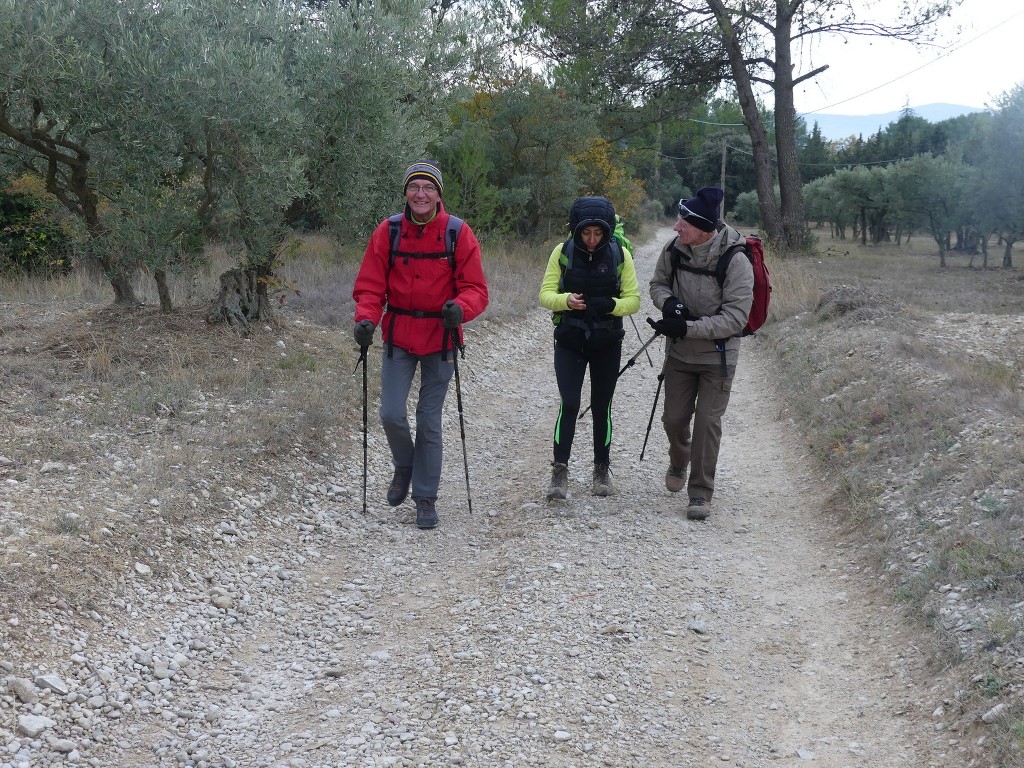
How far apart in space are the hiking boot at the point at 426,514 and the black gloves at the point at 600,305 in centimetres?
180

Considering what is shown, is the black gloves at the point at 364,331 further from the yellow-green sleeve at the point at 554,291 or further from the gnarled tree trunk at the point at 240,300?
the gnarled tree trunk at the point at 240,300

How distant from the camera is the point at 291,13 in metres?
8.95

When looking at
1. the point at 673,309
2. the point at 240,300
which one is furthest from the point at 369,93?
the point at 673,309

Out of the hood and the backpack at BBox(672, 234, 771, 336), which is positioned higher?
the hood

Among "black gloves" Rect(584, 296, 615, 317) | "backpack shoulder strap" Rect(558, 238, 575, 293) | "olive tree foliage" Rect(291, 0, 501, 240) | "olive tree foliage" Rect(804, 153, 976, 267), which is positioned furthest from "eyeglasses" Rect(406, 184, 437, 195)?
"olive tree foliage" Rect(804, 153, 976, 267)

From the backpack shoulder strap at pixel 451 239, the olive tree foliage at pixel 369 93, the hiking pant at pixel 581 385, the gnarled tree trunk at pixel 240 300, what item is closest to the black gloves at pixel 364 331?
the backpack shoulder strap at pixel 451 239

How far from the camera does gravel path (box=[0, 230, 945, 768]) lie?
3795 mm

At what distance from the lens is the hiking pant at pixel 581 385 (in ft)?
20.7

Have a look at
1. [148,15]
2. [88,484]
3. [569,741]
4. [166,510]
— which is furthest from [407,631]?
[148,15]

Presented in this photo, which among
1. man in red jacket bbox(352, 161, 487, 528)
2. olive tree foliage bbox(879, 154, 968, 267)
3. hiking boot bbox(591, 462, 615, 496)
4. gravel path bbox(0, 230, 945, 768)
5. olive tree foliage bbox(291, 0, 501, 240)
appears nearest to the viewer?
gravel path bbox(0, 230, 945, 768)

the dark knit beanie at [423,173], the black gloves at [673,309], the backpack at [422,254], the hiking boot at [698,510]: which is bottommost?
the hiking boot at [698,510]

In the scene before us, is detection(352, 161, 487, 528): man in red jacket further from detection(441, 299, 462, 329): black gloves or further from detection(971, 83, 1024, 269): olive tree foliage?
detection(971, 83, 1024, 269): olive tree foliage

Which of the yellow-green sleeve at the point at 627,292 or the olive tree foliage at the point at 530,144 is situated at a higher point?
the olive tree foliage at the point at 530,144

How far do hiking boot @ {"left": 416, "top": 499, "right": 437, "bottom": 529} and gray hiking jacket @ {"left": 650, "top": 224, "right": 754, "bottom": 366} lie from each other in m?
2.08
